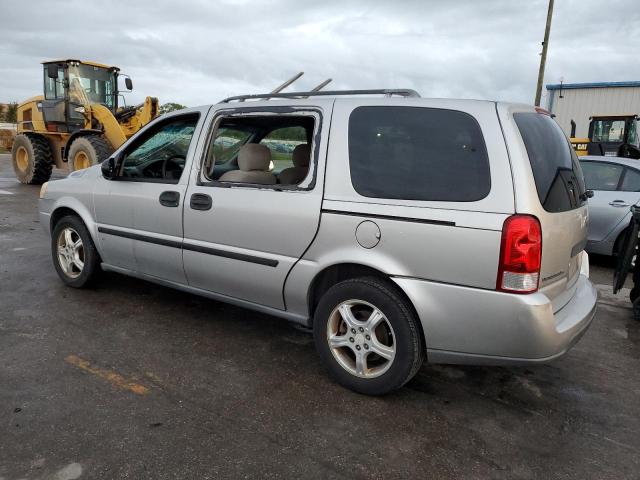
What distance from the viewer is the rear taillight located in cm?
261

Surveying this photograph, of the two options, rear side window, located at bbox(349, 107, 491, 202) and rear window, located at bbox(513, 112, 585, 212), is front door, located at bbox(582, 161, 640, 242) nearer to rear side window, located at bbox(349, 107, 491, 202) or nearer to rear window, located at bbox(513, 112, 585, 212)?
rear window, located at bbox(513, 112, 585, 212)

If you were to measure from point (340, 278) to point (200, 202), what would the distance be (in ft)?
3.88

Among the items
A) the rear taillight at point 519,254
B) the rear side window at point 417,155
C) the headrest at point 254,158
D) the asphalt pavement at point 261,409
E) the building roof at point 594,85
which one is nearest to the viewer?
the asphalt pavement at point 261,409

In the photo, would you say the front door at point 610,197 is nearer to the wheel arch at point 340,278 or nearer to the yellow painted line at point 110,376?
the wheel arch at point 340,278

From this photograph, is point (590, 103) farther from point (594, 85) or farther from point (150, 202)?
point (150, 202)

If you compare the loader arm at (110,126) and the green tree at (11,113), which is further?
the green tree at (11,113)

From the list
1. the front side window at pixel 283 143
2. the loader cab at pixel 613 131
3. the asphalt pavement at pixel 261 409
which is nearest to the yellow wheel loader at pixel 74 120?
the front side window at pixel 283 143

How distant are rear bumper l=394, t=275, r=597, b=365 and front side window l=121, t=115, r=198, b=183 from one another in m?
2.12

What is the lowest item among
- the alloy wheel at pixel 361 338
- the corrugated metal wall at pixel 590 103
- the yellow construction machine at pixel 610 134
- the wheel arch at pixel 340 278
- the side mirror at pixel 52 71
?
the alloy wheel at pixel 361 338

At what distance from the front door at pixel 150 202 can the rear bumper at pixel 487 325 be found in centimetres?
186

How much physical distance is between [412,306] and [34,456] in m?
1.99

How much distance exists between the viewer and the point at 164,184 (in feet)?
13.1

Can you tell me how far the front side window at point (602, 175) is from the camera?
6.70 m

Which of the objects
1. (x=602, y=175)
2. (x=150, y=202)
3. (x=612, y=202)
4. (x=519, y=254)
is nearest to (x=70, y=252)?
(x=150, y=202)
